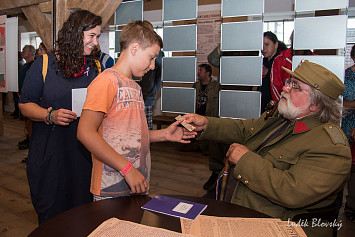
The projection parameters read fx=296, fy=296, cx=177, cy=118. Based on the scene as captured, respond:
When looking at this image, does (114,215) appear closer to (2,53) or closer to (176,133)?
(176,133)

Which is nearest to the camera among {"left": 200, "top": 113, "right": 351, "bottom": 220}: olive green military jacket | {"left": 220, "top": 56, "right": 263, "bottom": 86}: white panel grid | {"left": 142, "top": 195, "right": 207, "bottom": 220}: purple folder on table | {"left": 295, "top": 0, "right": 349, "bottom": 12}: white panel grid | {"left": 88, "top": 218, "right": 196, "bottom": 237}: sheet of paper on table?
{"left": 88, "top": 218, "right": 196, "bottom": 237}: sheet of paper on table

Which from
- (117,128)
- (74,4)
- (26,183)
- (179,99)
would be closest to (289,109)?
(117,128)

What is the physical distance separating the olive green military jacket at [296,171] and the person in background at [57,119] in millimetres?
1050

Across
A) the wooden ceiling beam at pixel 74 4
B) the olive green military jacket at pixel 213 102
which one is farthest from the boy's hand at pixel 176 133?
the olive green military jacket at pixel 213 102

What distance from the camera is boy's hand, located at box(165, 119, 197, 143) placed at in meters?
1.75

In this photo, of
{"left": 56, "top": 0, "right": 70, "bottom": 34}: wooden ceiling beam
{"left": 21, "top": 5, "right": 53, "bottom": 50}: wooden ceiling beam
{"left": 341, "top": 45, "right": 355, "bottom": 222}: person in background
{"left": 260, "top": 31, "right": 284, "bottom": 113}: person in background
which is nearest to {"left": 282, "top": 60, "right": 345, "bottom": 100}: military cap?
{"left": 260, "top": 31, "right": 284, "bottom": 113}: person in background

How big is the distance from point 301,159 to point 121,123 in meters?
0.94

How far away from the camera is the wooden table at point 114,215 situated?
1.05m

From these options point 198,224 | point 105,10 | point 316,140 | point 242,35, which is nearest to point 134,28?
point 198,224

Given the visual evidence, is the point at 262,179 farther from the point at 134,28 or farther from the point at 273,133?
the point at 134,28

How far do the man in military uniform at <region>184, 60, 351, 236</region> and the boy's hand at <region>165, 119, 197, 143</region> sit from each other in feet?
0.95

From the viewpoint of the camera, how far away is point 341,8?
7.27ft

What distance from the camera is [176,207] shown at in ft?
4.15

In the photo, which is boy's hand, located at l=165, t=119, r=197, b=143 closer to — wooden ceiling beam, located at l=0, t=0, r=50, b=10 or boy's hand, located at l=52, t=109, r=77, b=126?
boy's hand, located at l=52, t=109, r=77, b=126
